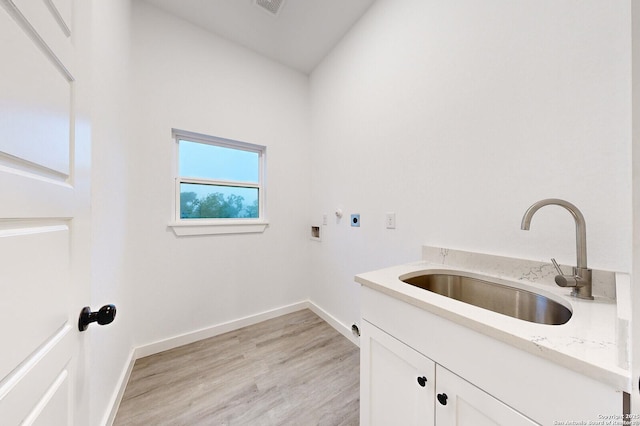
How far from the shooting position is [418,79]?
145cm

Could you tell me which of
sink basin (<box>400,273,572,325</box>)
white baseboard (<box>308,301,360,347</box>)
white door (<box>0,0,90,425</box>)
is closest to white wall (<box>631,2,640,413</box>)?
sink basin (<box>400,273,572,325</box>)

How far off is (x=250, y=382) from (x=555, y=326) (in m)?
1.68

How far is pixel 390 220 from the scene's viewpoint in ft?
5.33

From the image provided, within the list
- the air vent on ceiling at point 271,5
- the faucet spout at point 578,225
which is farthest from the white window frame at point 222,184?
the faucet spout at point 578,225

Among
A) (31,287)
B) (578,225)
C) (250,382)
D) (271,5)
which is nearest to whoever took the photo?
(31,287)

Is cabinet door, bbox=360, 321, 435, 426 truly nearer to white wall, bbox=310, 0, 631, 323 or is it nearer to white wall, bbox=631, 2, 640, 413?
white wall, bbox=631, 2, 640, 413

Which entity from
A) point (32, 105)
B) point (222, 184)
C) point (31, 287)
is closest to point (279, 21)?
point (222, 184)

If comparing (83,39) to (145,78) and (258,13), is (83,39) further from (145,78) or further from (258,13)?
(258,13)

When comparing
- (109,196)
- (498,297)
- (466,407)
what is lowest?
(466,407)

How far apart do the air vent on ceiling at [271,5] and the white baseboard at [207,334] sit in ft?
9.24

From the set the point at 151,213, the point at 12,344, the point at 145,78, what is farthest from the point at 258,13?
the point at 12,344

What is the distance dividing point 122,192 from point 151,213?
1.16 feet

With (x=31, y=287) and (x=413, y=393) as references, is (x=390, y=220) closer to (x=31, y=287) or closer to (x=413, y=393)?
(x=413, y=393)

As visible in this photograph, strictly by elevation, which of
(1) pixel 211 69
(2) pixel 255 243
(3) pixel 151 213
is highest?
(1) pixel 211 69
